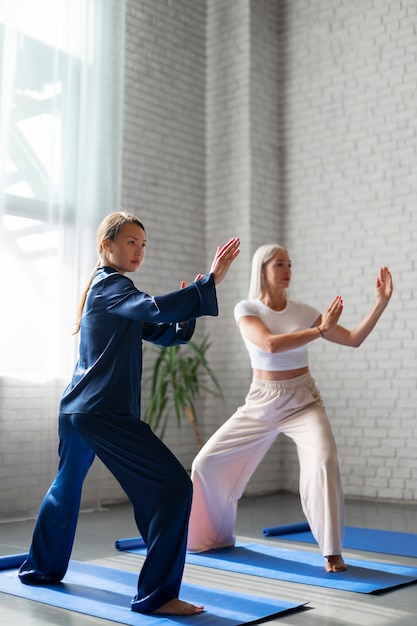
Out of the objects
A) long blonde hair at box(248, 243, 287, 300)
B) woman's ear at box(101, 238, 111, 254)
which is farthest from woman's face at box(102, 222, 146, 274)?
long blonde hair at box(248, 243, 287, 300)

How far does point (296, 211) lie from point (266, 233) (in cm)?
33

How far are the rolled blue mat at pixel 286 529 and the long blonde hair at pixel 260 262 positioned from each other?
4.40 ft

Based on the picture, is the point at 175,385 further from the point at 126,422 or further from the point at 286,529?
the point at 126,422

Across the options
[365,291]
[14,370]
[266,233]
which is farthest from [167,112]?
[14,370]

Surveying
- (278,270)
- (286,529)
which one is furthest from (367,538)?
(278,270)

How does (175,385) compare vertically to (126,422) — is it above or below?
above

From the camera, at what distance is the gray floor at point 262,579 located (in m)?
2.75

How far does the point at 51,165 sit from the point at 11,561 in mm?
2882

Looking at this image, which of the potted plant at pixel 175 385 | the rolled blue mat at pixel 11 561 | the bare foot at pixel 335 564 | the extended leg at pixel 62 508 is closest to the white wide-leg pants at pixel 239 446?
the bare foot at pixel 335 564

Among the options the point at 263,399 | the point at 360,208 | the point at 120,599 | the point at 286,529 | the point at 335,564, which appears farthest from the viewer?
the point at 360,208

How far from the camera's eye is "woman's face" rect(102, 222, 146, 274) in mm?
3084

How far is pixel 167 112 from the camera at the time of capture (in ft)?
A: 21.8

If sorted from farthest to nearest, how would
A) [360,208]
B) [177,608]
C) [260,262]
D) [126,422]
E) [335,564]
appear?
[360,208]
[260,262]
[335,564]
[126,422]
[177,608]

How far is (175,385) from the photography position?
19.5 feet
